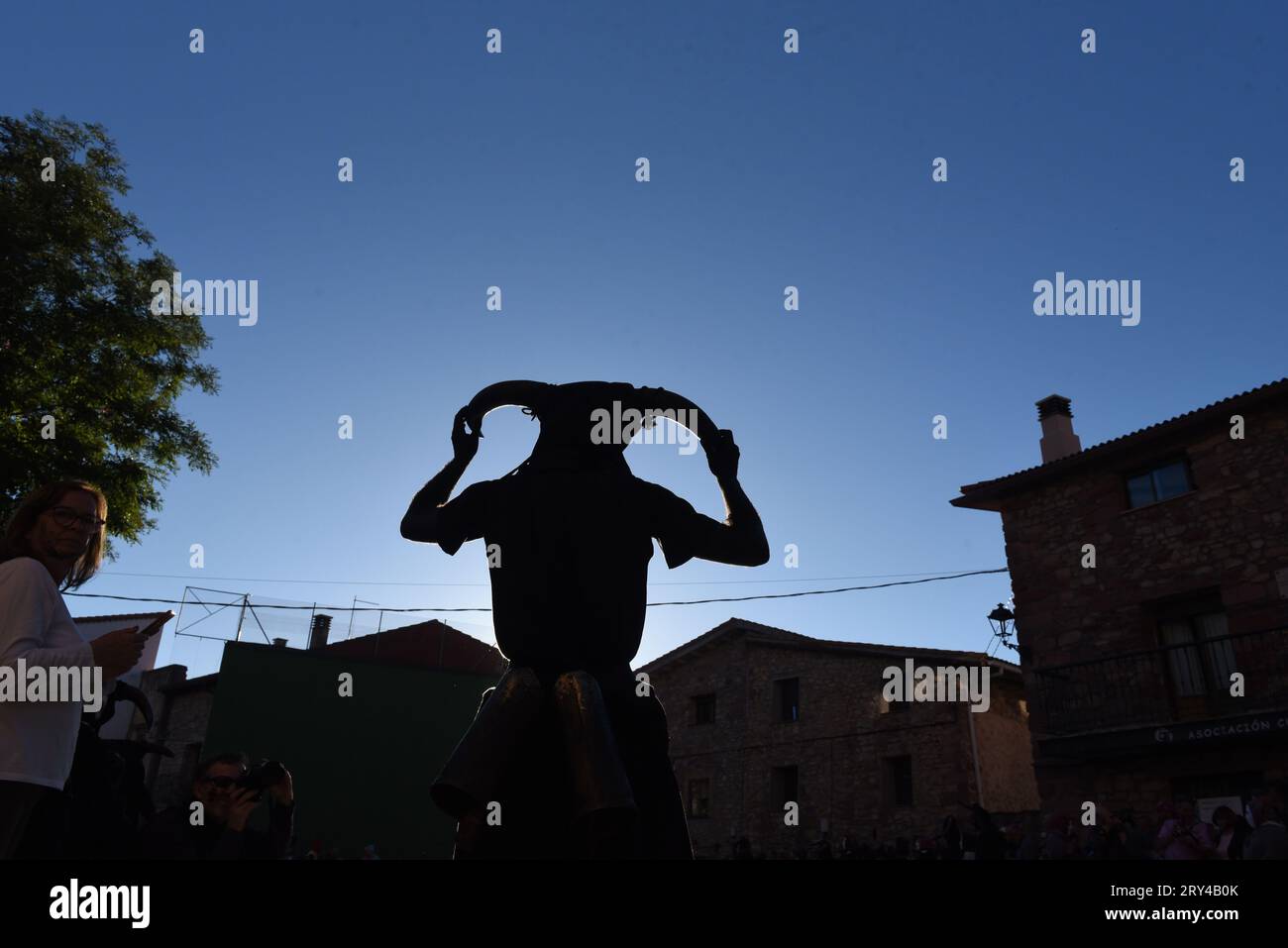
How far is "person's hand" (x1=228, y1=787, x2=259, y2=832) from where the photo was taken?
355 cm

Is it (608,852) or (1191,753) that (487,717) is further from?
(1191,753)

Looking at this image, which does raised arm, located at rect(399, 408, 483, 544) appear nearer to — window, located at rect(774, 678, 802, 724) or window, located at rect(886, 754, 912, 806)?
window, located at rect(886, 754, 912, 806)

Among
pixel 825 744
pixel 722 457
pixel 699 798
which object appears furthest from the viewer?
pixel 699 798

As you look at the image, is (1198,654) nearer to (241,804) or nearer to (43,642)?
(241,804)

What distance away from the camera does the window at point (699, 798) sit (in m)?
28.7

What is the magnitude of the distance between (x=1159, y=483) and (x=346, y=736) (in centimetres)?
1692

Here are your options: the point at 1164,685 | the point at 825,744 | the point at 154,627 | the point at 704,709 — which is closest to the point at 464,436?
the point at 154,627

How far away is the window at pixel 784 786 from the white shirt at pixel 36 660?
88.5 feet

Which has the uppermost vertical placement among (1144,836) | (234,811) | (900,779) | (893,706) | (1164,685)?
(234,811)

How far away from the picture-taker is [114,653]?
2.45 metres

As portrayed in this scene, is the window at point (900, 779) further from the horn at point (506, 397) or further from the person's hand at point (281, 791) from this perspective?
the horn at point (506, 397)

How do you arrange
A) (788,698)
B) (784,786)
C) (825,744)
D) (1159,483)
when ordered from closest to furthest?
(1159,483), (825,744), (784,786), (788,698)
